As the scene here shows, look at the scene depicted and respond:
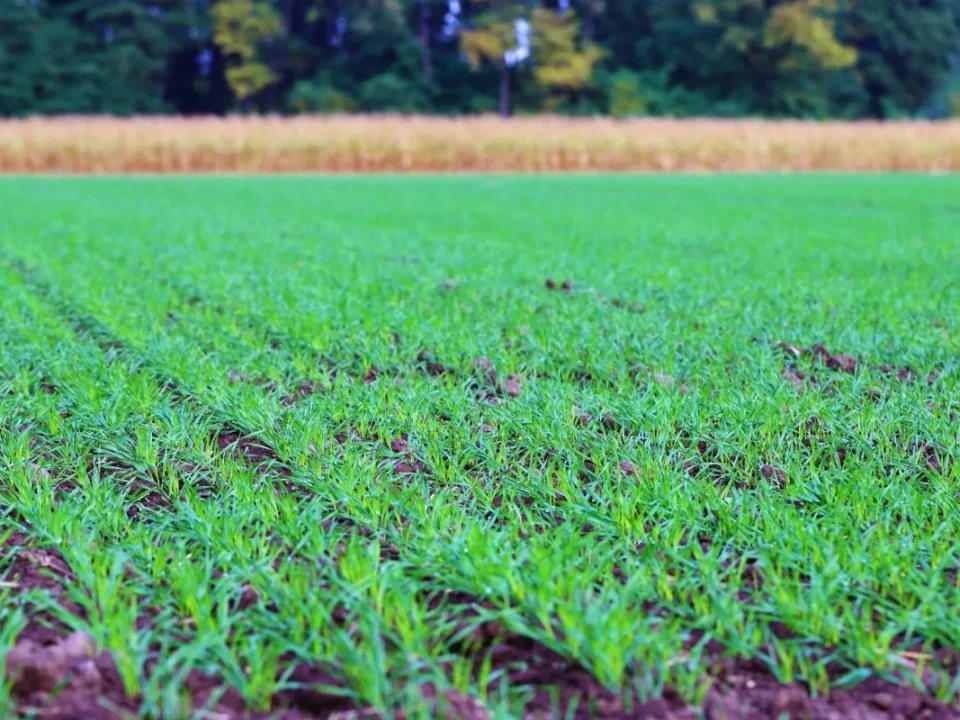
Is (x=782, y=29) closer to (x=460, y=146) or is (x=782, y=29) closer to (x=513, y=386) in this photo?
(x=460, y=146)

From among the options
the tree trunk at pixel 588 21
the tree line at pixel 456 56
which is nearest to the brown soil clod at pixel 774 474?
the tree line at pixel 456 56

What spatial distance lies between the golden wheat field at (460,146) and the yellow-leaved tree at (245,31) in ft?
38.8

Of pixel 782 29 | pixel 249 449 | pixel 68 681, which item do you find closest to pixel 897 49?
pixel 782 29

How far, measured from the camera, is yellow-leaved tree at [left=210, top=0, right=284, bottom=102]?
34156mm

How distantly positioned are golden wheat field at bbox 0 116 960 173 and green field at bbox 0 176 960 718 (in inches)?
727

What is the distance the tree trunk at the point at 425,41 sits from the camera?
36750 mm

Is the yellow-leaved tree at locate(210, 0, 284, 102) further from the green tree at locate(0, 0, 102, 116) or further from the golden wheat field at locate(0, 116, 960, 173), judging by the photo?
the golden wheat field at locate(0, 116, 960, 173)

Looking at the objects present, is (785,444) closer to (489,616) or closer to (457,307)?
(489,616)

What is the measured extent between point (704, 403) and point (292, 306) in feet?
6.54

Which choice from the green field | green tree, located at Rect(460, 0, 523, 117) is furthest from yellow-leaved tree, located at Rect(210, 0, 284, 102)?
the green field

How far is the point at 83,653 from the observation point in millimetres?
1190

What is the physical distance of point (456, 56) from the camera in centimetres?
3825

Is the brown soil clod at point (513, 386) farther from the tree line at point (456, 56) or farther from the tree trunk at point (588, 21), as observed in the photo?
the tree trunk at point (588, 21)

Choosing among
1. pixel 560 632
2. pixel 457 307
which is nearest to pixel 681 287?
pixel 457 307
